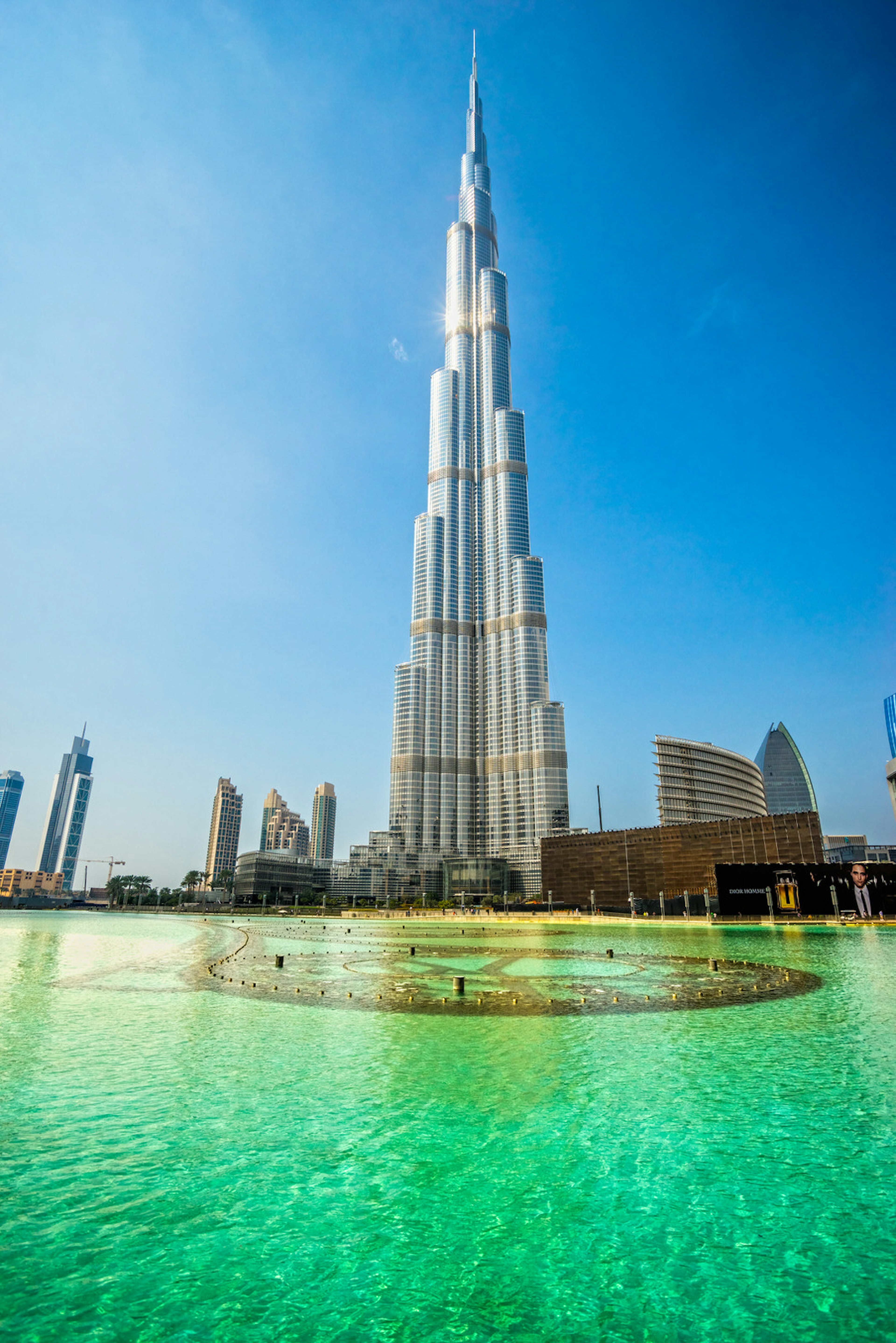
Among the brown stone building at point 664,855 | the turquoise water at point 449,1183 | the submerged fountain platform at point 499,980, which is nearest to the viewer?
the turquoise water at point 449,1183

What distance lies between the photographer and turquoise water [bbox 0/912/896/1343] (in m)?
8.66

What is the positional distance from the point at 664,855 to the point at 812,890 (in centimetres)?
6011

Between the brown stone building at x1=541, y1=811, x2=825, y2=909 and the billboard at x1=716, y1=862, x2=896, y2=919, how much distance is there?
4521 cm

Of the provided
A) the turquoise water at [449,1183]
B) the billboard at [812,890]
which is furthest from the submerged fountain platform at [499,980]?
the billboard at [812,890]

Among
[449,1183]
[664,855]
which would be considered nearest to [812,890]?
[664,855]

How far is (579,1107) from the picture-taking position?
16.3m

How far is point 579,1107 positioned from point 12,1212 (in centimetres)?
1163

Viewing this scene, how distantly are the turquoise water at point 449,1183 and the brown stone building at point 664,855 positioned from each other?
13075 cm

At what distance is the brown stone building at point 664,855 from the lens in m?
143

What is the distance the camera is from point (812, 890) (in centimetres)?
9481

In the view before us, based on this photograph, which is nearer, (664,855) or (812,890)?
(812,890)

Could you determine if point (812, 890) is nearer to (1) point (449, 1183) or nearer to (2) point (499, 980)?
(2) point (499, 980)

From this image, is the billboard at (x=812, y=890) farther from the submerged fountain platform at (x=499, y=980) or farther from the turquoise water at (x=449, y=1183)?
the turquoise water at (x=449, y=1183)

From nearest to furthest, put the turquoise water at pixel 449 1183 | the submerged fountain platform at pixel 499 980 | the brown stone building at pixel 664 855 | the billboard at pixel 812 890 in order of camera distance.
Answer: the turquoise water at pixel 449 1183, the submerged fountain platform at pixel 499 980, the billboard at pixel 812 890, the brown stone building at pixel 664 855
